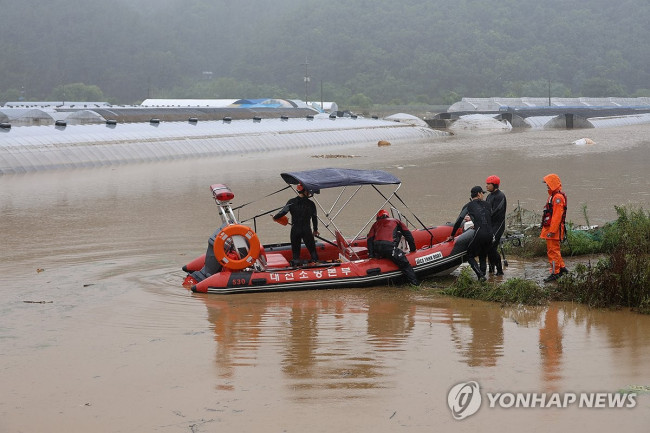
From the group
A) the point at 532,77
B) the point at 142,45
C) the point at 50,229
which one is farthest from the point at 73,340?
the point at 142,45

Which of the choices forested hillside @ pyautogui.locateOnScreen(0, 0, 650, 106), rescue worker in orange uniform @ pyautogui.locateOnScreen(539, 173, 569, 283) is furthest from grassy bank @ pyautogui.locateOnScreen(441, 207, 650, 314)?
forested hillside @ pyautogui.locateOnScreen(0, 0, 650, 106)

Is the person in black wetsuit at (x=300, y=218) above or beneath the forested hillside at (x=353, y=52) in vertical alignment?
beneath

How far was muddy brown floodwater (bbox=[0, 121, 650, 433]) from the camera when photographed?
25.8 feet

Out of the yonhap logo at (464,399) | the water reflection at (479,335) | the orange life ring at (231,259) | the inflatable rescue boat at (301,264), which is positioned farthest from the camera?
the orange life ring at (231,259)

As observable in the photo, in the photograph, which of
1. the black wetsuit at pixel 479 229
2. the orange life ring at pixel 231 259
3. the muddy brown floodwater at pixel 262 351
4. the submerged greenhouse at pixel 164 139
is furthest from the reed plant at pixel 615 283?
the submerged greenhouse at pixel 164 139

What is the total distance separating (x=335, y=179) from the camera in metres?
14.0

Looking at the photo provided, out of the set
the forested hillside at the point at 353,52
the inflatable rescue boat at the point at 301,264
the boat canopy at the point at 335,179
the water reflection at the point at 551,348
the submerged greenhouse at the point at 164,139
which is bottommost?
the water reflection at the point at 551,348

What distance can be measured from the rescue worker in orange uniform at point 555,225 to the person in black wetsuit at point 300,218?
3.64 meters

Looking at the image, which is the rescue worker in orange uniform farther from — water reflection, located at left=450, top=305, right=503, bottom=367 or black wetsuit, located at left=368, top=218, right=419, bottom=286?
black wetsuit, located at left=368, top=218, right=419, bottom=286

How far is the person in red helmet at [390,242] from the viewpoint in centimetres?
1349

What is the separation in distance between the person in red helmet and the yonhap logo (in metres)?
4.90

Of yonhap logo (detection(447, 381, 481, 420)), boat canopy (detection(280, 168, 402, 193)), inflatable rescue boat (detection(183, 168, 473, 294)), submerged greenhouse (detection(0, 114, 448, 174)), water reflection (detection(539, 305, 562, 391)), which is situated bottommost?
yonhap logo (detection(447, 381, 481, 420))

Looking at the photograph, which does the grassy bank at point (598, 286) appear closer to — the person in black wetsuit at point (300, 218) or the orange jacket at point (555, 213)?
the orange jacket at point (555, 213)

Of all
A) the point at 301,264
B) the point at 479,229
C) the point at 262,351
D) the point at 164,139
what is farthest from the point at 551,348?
the point at 164,139
